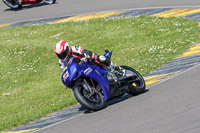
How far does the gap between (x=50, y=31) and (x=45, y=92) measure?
24.6 feet

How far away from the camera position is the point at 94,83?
29.9 ft

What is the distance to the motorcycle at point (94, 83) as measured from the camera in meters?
8.69

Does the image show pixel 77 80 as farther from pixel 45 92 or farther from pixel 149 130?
pixel 45 92

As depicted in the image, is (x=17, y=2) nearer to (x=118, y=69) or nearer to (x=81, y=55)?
(x=118, y=69)

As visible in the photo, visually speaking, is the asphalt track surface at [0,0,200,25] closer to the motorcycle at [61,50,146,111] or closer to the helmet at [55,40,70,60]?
the motorcycle at [61,50,146,111]

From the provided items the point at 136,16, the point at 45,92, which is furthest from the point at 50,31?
the point at 45,92

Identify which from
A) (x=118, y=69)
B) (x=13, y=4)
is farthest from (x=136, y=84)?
(x=13, y=4)

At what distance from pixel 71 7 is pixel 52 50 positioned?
19.7 ft

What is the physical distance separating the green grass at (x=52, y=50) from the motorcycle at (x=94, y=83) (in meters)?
1.53

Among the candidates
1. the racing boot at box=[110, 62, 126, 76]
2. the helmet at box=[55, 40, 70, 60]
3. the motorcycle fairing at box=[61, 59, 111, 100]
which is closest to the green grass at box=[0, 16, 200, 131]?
the racing boot at box=[110, 62, 126, 76]

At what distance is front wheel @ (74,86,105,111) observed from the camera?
8.48m

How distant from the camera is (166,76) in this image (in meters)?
10.8

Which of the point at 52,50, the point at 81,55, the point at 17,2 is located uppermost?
the point at 17,2

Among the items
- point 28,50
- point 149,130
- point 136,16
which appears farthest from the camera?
point 136,16
